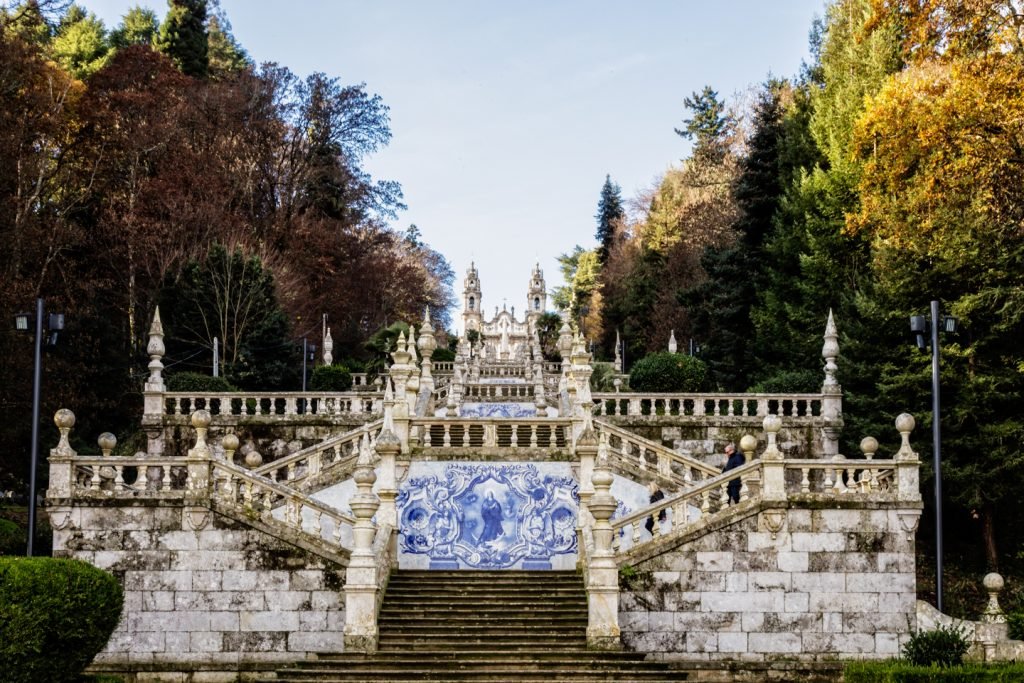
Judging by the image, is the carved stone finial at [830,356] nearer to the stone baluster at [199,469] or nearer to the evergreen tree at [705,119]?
the stone baluster at [199,469]

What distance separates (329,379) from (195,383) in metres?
5.62

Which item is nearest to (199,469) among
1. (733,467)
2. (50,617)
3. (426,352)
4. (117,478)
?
(117,478)

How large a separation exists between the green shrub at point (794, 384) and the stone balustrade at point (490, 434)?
9418 mm

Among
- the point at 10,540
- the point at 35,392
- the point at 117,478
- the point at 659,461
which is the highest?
the point at 35,392

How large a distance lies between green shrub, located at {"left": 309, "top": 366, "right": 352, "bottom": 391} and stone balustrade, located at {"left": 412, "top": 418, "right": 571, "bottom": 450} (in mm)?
13315

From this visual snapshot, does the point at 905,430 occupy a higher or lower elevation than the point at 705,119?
lower

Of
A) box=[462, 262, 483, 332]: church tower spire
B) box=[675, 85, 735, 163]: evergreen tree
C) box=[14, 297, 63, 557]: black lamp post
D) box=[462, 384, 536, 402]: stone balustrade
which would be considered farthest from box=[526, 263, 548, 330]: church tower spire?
box=[14, 297, 63, 557]: black lamp post


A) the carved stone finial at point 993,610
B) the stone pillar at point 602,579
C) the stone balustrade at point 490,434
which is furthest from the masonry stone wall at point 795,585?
the stone balustrade at point 490,434

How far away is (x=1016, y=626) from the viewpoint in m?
18.5

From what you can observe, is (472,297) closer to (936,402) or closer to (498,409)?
(498,409)

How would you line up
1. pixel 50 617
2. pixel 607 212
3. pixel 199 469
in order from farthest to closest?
pixel 607 212 → pixel 199 469 → pixel 50 617

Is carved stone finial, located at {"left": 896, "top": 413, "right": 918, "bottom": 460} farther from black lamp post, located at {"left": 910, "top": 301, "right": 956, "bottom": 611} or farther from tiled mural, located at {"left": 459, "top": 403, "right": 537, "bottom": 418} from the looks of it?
tiled mural, located at {"left": 459, "top": 403, "right": 537, "bottom": 418}

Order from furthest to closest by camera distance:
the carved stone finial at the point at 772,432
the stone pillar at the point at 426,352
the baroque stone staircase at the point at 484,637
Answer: the stone pillar at the point at 426,352 < the carved stone finial at the point at 772,432 < the baroque stone staircase at the point at 484,637

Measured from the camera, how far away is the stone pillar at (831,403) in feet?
94.0
